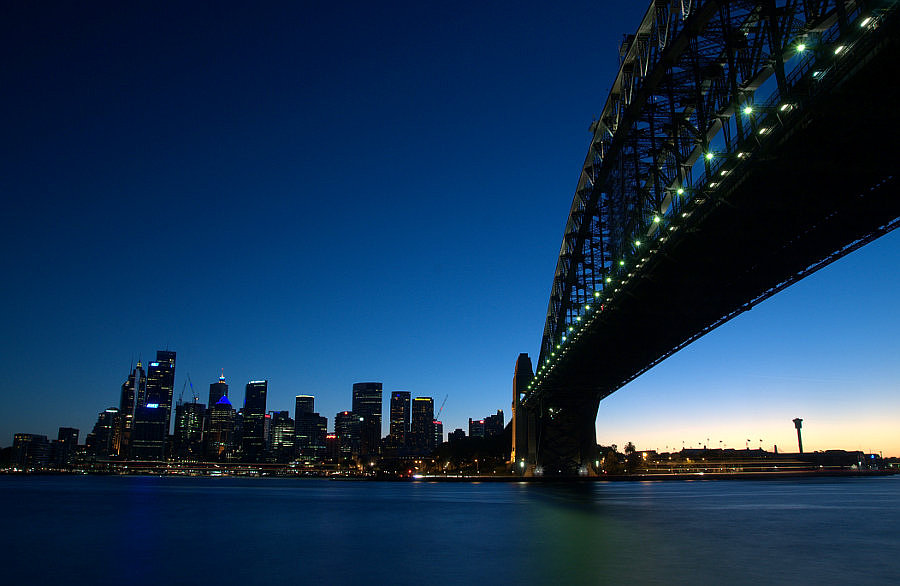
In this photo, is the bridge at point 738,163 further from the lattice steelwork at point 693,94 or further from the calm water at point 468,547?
the calm water at point 468,547

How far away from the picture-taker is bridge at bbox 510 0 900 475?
2127 centimetres

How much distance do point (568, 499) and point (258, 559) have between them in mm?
37724

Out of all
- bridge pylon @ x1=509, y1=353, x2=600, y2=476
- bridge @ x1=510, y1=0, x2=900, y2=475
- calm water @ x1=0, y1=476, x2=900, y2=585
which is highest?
bridge @ x1=510, y1=0, x2=900, y2=475

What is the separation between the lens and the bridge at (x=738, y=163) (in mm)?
21266

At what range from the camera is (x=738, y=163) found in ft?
85.5

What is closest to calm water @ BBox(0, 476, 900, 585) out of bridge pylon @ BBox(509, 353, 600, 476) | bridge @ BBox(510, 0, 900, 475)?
bridge @ BBox(510, 0, 900, 475)

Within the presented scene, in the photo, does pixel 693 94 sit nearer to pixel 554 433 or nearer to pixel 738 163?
pixel 738 163

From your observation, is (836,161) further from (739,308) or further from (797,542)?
(739,308)

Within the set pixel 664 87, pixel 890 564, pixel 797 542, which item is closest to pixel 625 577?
pixel 890 564

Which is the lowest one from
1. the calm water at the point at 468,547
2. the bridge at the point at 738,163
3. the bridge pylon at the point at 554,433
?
the calm water at the point at 468,547

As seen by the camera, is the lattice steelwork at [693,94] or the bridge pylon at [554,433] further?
the bridge pylon at [554,433]

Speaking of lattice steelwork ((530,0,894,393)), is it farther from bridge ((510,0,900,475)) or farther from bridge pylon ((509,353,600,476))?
bridge pylon ((509,353,600,476))

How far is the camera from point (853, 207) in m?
28.1

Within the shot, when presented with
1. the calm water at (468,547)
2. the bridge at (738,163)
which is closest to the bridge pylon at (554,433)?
the bridge at (738,163)
